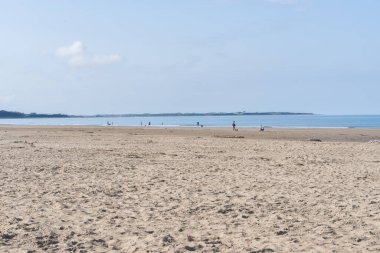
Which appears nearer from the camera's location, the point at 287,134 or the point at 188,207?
the point at 188,207

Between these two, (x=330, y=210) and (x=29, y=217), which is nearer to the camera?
(x=29, y=217)

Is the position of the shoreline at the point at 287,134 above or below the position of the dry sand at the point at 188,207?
above

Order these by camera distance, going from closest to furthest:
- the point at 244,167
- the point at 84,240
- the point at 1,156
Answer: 1. the point at 84,240
2. the point at 244,167
3. the point at 1,156

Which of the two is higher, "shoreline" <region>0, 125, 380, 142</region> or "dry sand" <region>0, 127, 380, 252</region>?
"shoreline" <region>0, 125, 380, 142</region>

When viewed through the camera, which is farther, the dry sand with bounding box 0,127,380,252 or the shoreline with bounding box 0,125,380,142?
the shoreline with bounding box 0,125,380,142

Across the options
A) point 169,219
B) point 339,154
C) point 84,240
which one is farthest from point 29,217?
point 339,154

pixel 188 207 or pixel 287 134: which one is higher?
pixel 287 134

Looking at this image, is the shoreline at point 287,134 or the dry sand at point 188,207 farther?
the shoreline at point 287,134

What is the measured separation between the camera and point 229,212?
376 inches

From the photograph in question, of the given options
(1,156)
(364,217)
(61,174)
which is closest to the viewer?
(364,217)

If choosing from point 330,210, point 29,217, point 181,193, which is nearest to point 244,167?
point 181,193

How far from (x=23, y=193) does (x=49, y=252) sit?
4746 millimetres

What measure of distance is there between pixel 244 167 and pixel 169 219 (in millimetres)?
8172

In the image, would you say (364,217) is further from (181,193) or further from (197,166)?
(197,166)
